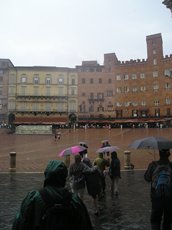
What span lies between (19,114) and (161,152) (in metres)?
76.1

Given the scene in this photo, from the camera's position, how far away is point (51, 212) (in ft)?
8.93

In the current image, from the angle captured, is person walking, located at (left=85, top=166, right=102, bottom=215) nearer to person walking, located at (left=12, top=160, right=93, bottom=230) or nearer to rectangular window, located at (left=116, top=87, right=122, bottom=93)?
person walking, located at (left=12, top=160, right=93, bottom=230)

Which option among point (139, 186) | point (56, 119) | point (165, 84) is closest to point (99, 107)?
point (56, 119)

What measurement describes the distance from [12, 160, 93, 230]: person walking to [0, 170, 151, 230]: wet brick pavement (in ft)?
14.3

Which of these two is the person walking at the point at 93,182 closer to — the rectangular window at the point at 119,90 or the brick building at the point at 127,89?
the brick building at the point at 127,89

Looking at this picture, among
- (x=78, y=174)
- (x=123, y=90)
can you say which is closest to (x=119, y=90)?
(x=123, y=90)

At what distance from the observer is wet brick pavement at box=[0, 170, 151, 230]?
732 cm

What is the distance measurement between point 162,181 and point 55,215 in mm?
3138

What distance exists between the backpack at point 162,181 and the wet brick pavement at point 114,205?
185 centimetres

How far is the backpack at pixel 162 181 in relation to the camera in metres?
5.39

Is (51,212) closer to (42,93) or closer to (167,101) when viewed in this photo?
(167,101)

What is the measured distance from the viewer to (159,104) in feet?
253

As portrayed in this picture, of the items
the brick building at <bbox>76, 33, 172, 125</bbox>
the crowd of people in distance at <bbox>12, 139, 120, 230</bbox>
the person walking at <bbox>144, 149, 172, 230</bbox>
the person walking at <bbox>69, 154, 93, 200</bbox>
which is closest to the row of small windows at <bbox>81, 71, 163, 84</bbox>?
the brick building at <bbox>76, 33, 172, 125</bbox>

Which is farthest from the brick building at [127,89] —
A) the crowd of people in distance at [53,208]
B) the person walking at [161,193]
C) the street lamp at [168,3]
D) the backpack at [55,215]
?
the backpack at [55,215]
